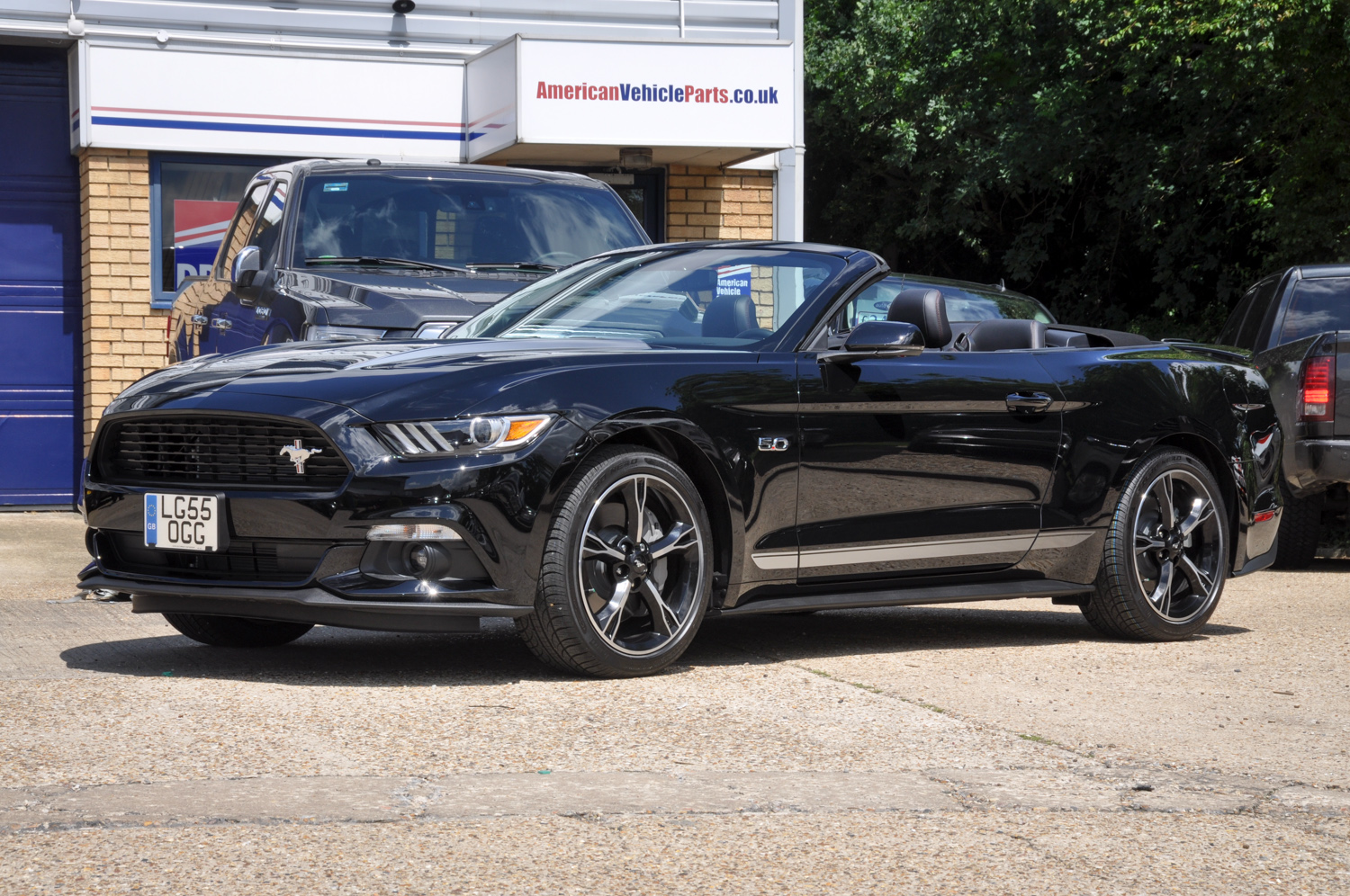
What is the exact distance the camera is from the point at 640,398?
538 centimetres

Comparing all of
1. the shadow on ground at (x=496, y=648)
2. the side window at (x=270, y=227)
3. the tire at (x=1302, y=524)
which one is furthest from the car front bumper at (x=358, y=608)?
the tire at (x=1302, y=524)

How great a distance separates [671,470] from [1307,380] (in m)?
5.41

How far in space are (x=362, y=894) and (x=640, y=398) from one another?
248cm

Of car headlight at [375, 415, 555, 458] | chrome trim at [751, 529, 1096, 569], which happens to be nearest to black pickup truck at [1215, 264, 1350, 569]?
chrome trim at [751, 529, 1096, 569]

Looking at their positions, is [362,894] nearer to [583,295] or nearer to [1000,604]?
[583,295]

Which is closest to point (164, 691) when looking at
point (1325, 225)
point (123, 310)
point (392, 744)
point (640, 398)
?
point (392, 744)

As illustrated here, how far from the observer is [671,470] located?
Answer: 541 cm

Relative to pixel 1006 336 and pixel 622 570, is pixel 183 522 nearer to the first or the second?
pixel 622 570

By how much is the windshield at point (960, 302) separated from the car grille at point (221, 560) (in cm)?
607

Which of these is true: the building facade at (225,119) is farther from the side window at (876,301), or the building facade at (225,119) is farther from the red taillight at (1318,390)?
the red taillight at (1318,390)

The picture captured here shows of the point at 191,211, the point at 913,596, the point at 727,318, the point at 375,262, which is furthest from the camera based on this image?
the point at 191,211

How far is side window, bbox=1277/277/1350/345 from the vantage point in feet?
33.3

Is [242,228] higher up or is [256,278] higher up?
[242,228]

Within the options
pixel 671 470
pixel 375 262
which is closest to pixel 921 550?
pixel 671 470
